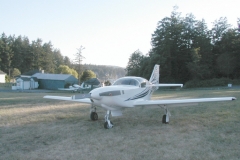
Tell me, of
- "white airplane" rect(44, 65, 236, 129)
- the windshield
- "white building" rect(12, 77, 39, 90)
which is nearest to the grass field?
"white airplane" rect(44, 65, 236, 129)

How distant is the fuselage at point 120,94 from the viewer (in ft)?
23.8

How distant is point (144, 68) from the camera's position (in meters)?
47.1

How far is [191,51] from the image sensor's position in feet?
147

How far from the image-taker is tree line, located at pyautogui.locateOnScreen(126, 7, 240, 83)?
144 feet

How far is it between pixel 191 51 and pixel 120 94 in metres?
41.0

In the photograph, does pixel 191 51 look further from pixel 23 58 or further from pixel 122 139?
pixel 23 58

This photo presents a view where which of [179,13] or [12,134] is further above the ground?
[179,13]

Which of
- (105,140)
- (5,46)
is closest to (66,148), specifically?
(105,140)

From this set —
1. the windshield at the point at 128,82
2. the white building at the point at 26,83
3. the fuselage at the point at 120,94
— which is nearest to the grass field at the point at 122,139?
the fuselage at the point at 120,94

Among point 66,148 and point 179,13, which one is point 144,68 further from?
point 66,148

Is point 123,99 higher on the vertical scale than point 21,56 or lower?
lower

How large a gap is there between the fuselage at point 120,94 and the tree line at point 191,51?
35.8 m

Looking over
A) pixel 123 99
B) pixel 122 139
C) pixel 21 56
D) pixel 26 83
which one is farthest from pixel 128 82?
pixel 21 56

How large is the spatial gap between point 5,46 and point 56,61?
93.5 feet
